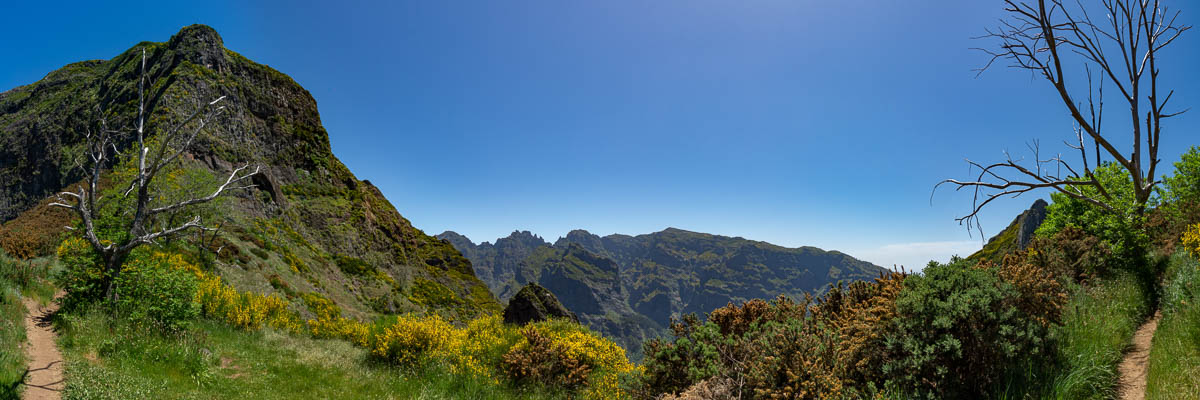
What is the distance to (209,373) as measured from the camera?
9.22m

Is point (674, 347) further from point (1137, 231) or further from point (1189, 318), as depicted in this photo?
point (1137, 231)

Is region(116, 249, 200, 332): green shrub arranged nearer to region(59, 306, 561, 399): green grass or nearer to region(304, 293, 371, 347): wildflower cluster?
region(59, 306, 561, 399): green grass

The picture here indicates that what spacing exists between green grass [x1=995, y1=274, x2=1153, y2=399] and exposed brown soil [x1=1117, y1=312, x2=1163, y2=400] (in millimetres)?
94

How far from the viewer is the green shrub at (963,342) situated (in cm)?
492

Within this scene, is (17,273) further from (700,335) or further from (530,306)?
(530,306)

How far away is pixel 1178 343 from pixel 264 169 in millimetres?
63892

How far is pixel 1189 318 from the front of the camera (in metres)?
5.74

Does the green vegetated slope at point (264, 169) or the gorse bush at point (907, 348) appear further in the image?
the green vegetated slope at point (264, 169)

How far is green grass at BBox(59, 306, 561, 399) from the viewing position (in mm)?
7762

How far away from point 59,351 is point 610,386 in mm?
12127

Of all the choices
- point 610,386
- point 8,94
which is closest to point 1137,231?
point 610,386

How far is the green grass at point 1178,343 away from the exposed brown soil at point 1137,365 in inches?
5.8

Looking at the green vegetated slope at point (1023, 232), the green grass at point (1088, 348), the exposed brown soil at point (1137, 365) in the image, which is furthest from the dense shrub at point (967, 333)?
the green vegetated slope at point (1023, 232)

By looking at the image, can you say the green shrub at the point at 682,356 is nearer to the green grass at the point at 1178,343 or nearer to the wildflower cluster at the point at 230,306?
the green grass at the point at 1178,343
